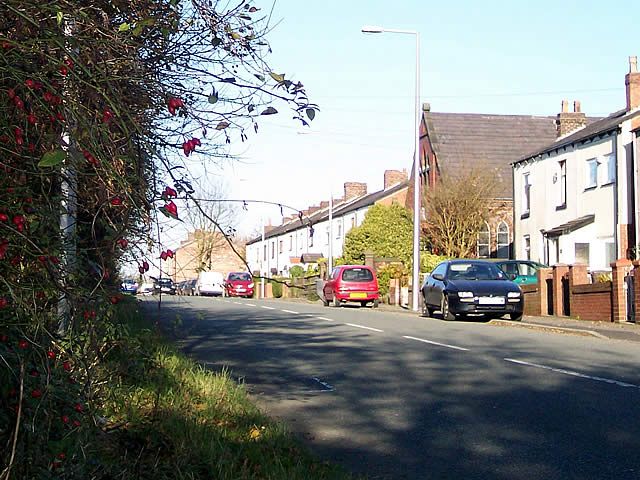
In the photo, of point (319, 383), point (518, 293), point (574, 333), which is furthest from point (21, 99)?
point (518, 293)

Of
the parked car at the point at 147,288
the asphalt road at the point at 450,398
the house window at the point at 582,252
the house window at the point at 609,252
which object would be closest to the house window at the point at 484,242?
the house window at the point at 582,252

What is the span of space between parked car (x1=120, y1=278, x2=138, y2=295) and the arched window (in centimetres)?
4258

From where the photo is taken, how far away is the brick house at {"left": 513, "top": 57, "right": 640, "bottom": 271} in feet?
96.9

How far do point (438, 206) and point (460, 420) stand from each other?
123 feet

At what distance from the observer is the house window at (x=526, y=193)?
38688 millimetres

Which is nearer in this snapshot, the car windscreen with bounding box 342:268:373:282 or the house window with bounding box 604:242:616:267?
the house window with bounding box 604:242:616:267

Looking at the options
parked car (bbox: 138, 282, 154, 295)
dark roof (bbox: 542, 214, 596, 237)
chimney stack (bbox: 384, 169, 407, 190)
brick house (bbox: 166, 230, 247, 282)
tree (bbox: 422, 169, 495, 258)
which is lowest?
parked car (bbox: 138, 282, 154, 295)

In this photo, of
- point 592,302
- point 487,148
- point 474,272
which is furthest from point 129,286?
point 487,148

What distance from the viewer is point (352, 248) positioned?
47.9 m

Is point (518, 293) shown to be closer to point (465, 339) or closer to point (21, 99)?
point (465, 339)

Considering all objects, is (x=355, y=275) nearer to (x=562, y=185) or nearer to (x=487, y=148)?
(x=562, y=185)

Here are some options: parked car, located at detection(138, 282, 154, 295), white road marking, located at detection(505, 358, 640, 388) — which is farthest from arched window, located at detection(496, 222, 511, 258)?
parked car, located at detection(138, 282, 154, 295)

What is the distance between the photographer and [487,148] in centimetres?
5369

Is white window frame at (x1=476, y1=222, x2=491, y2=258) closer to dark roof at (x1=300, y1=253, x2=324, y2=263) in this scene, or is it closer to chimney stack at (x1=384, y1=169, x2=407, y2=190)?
chimney stack at (x1=384, y1=169, x2=407, y2=190)
